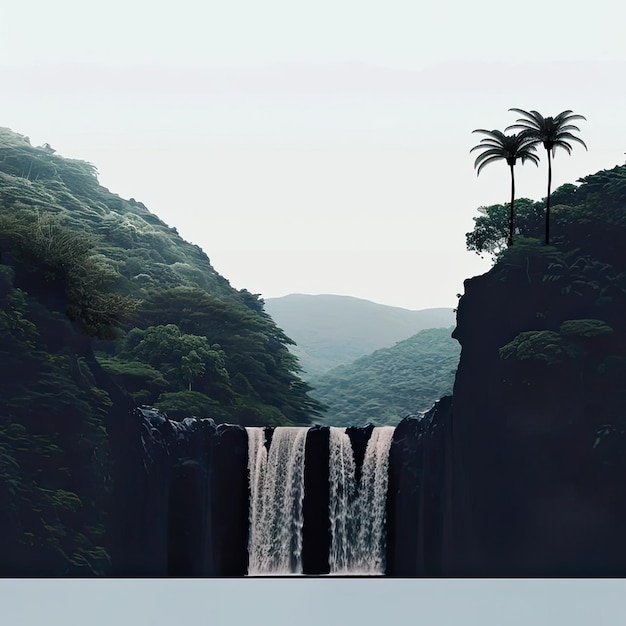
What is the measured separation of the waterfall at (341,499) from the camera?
7569 centimetres

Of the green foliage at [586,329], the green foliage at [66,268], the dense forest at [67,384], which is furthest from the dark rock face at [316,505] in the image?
the green foliage at [586,329]

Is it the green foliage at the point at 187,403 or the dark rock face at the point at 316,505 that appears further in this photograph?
the green foliage at the point at 187,403

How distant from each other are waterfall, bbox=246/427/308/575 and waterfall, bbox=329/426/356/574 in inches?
62.8

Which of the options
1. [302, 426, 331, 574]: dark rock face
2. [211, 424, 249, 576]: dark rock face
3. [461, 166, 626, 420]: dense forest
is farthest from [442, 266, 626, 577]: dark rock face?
[211, 424, 249, 576]: dark rock face

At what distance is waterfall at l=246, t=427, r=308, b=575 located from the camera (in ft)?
248

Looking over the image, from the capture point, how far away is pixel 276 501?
3002 inches

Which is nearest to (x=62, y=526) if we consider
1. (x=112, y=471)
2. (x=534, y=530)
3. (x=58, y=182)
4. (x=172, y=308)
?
(x=112, y=471)

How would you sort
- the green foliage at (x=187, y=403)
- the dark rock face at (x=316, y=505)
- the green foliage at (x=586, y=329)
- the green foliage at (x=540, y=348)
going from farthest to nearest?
1. the green foliage at (x=187, y=403)
2. the dark rock face at (x=316, y=505)
3. the green foliage at (x=586, y=329)
4. the green foliage at (x=540, y=348)

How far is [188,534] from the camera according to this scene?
74.4m

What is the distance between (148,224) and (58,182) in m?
8.30

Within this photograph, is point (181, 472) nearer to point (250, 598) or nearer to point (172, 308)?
point (250, 598)

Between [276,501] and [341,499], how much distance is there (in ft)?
11.0

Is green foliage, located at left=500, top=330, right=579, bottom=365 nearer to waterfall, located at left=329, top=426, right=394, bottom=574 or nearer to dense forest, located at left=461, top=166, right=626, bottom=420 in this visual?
dense forest, located at left=461, top=166, right=626, bottom=420

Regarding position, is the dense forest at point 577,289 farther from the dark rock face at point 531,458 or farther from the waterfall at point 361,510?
the waterfall at point 361,510
